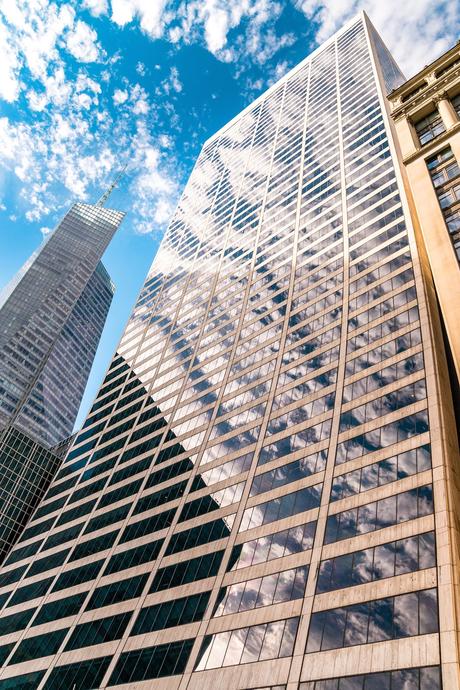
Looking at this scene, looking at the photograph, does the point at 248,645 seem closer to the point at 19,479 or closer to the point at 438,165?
the point at 438,165

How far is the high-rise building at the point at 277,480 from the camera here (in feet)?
100

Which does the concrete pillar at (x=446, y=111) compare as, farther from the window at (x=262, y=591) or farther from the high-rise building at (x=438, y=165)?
the window at (x=262, y=591)

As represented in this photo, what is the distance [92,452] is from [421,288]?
4927 cm

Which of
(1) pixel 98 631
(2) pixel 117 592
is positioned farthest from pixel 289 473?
(1) pixel 98 631

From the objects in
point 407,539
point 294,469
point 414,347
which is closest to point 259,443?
point 294,469

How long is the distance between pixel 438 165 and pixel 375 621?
1542 inches

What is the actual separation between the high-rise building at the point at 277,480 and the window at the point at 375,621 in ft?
0.31

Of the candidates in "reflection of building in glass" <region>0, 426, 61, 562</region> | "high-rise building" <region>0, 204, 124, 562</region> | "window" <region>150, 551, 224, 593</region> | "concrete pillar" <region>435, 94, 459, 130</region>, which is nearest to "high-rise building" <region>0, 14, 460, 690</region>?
"window" <region>150, 551, 224, 593</region>

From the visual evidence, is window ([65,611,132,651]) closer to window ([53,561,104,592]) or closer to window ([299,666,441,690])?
window ([53,561,104,592])

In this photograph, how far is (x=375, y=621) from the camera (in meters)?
28.7

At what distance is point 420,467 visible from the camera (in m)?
33.8

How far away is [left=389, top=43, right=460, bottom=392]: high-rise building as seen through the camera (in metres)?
38.3

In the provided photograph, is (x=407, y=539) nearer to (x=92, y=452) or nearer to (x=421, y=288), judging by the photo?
(x=421, y=288)

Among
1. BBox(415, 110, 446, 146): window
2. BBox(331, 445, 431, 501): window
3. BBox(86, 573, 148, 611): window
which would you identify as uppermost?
BBox(415, 110, 446, 146): window
